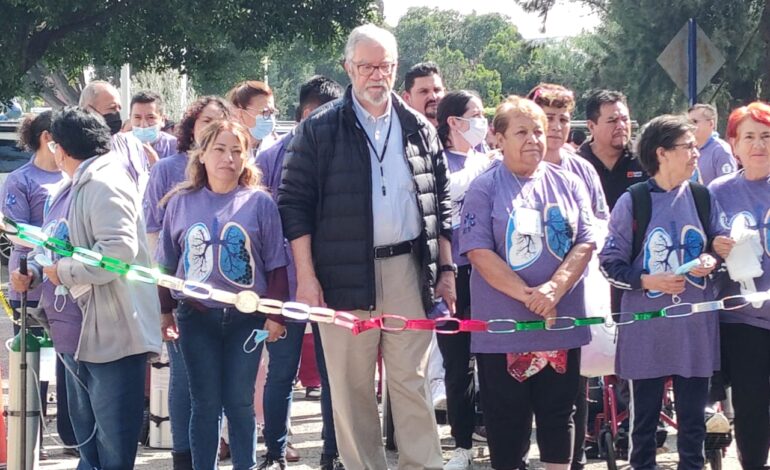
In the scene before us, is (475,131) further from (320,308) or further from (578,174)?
(320,308)

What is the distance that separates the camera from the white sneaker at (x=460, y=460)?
726cm

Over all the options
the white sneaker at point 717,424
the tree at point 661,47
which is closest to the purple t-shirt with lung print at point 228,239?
the white sneaker at point 717,424

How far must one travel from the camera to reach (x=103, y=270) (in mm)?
5723

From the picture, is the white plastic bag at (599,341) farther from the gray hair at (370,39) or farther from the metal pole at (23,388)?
the metal pole at (23,388)

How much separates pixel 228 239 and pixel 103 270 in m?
0.70

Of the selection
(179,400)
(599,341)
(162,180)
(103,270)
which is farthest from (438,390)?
(103,270)

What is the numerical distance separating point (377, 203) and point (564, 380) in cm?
120

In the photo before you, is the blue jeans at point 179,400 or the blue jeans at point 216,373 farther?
the blue jeans at point 179,400

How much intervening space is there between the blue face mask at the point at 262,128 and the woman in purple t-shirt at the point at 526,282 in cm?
249

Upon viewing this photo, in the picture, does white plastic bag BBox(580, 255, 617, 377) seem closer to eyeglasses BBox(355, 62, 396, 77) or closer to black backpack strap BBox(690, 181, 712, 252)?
black backpack strap BBox(690, 181, 712, 252)

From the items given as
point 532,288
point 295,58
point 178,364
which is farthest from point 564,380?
point 295,58

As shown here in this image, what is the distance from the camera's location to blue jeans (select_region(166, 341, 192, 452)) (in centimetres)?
663

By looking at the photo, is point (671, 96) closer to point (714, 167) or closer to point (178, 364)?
point (714, 167)

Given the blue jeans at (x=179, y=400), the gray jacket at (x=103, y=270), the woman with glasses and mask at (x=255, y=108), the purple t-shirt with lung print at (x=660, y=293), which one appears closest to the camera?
the gray jacket at (x=103, y=270)
